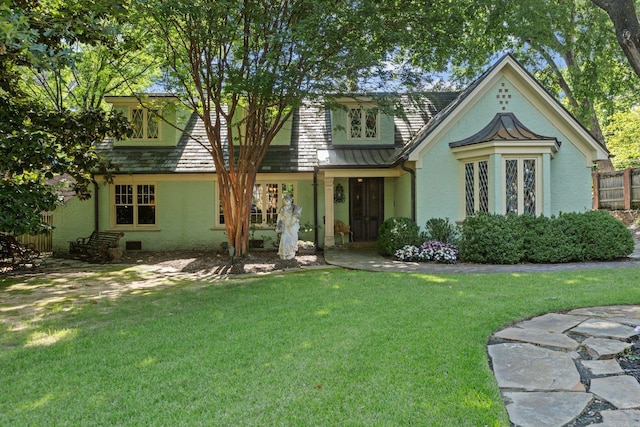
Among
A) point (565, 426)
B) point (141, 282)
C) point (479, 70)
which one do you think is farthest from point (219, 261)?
point (479, 70)

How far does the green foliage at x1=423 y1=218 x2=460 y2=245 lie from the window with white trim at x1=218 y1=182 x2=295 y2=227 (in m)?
5.59

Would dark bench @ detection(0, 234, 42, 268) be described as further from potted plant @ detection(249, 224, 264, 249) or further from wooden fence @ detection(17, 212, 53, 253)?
potted plant @ detection(249, 224, 264, 249)

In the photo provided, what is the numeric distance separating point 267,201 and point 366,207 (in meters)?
3.92

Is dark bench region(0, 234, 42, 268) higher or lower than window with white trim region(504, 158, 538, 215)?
lower

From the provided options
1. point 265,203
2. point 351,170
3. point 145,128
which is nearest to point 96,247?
point 145,128

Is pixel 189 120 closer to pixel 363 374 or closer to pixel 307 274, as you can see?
pixel 307 274

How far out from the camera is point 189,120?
16984 millimetres

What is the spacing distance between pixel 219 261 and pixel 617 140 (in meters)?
24.3

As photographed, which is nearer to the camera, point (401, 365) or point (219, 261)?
point (401, 365)

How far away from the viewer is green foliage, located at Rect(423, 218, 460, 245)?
40.2ft

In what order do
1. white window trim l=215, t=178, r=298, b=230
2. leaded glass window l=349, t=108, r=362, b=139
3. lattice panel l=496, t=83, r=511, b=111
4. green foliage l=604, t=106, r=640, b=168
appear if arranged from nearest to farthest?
lattice panel l=496, t=83, r=511, b=111 → white window trim l=215, t=178, r=298, b=230 → leaded glass window l=349, t=108, r=362, b=139 → green foliage l=604, t=106, r=640, b=168

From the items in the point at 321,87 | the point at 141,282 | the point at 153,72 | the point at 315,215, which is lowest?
the point at 141,282

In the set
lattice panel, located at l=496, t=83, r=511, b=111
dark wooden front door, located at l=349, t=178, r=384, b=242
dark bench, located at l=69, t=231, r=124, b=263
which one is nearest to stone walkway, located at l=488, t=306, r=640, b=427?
lattice panel, located at l=496, t=83, r=511, b=111

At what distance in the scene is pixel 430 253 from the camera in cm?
1141
